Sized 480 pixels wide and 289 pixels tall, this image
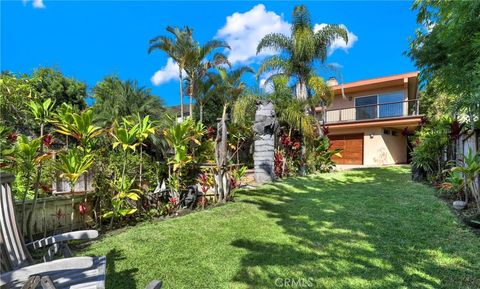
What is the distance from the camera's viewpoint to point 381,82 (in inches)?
776

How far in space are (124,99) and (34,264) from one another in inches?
730

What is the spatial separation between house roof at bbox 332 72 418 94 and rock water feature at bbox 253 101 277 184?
9.66 m

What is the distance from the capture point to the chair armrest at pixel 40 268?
1.80 meters

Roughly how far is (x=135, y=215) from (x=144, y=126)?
5.74 ft

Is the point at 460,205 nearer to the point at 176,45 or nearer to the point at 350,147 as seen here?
the point at 176,45

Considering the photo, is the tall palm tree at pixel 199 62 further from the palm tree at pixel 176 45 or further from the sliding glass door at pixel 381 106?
the sliding glass door at pixel 381 106

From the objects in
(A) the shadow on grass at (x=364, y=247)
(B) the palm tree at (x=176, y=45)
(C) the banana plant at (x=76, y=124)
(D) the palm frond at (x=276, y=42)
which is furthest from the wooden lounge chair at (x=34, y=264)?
(D) the palm frond at (x=276, y=42)

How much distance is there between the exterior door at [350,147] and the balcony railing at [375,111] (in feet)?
4.28

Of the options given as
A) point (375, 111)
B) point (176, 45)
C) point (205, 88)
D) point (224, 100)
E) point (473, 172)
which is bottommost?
point (473, 172)

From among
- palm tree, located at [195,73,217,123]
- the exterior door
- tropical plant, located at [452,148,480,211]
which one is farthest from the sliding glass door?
tropical plant, located at [452,148,480,211]

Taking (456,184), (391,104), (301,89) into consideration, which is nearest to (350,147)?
(391,104)

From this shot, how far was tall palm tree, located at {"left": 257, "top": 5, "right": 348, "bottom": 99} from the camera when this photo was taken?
47.6 ft

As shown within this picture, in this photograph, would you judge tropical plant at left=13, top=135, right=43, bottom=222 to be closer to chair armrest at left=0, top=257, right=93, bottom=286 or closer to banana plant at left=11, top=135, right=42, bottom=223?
banana plant at left=11, top=135, right=42, bottom=223

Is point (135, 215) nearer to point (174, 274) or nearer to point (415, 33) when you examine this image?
point (174, 274)
